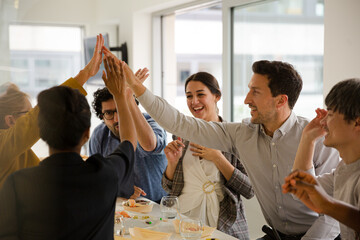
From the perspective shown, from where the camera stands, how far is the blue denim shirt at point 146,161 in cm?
237

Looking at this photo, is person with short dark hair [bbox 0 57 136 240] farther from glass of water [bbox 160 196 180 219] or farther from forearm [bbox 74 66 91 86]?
glass of water [bbox 160 196 180 219]

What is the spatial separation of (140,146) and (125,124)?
3.67 ft

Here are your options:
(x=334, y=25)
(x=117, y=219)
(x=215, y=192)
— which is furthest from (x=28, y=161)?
(x=334, y=25)

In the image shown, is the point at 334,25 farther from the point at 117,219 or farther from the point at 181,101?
the point at 181,101

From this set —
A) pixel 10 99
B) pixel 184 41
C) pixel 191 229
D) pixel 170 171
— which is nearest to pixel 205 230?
pixel 191 229

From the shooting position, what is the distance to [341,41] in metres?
2.18

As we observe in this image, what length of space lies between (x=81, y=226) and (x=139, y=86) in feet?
2.53

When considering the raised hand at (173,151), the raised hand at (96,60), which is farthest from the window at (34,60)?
the raised hand at (173,151)

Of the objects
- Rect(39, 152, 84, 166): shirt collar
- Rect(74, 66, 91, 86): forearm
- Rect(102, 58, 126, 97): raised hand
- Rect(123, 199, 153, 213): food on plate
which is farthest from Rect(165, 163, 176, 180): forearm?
Rect(39, 152, 84, 166): shirt collar

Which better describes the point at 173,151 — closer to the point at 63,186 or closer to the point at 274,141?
the point at 274,141

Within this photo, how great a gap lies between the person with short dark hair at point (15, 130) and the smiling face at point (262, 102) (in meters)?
1.18

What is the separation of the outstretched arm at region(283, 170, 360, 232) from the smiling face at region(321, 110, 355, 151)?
29 centimetres

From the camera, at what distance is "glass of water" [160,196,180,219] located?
5.57 feet

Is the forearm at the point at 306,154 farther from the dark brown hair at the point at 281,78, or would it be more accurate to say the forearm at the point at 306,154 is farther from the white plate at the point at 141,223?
the white plate at the point at 141,223
